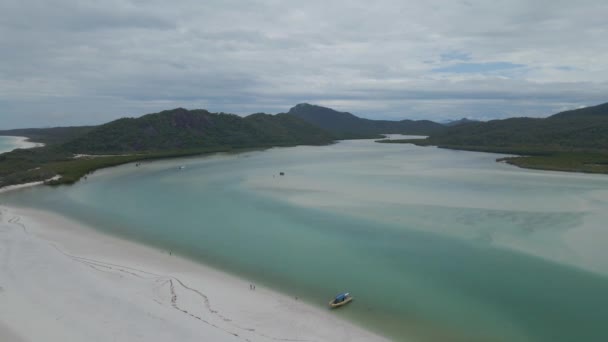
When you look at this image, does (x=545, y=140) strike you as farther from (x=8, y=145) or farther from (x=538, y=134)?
(x=8, y=145)

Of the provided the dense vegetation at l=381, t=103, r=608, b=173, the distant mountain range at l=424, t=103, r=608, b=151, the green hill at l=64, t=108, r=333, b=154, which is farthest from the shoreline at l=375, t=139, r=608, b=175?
the green hill at l=64, t=108, r=333, b=154

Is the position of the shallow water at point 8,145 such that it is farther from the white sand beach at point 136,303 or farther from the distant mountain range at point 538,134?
the distant mountain range at point 538,134

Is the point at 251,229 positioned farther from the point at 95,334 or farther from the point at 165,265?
the point at 95,334

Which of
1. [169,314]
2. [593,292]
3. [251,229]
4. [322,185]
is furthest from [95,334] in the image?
[322,185]

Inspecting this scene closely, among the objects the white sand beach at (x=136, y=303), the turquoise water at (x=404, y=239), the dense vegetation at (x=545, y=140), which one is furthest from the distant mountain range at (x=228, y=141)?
the white sand beach at (x=136, y=303)

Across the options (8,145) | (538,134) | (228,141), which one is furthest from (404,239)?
(8,145)

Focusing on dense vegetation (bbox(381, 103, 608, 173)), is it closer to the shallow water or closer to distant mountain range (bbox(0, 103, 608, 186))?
distant mountain range (bbox(0, 103, 608, 186))
